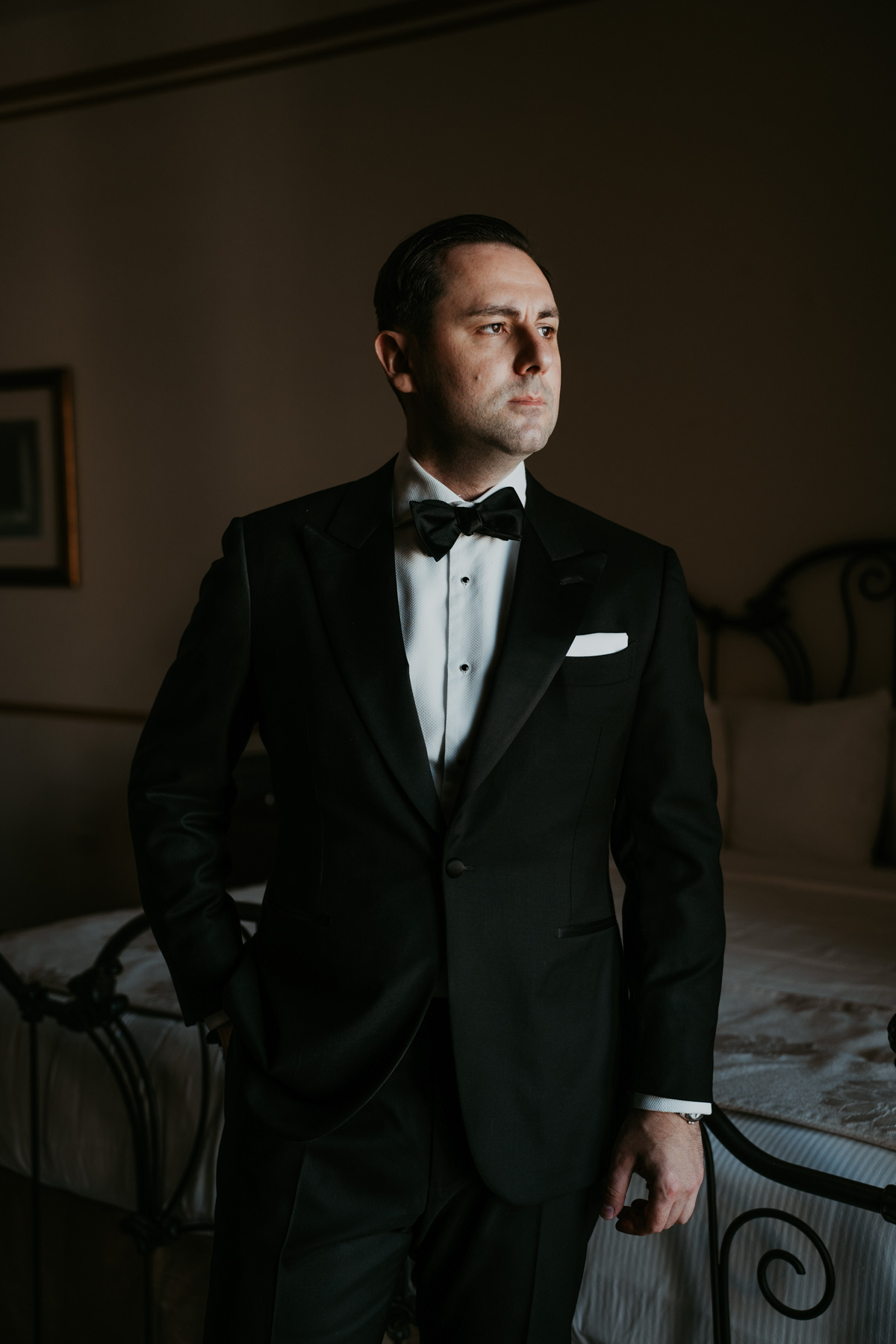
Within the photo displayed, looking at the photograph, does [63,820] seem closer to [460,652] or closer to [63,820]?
[63,820]

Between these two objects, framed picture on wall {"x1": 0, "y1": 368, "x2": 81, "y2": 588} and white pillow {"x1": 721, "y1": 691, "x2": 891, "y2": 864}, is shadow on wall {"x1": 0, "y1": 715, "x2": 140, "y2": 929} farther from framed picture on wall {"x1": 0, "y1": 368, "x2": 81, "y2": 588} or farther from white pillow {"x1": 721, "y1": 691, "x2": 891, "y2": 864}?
white pillow {"x1": 721, "y1": 691, "x2": 891, "y2": 864}

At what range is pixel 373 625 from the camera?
3.96 feet

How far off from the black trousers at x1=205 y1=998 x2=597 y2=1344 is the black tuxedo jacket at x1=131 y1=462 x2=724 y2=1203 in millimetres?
41

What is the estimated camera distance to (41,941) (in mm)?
2471

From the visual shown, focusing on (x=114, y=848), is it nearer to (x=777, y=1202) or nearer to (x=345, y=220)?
(x=345, y=220)

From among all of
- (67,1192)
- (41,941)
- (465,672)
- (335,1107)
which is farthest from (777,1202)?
(41,941)

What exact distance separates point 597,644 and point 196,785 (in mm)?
452

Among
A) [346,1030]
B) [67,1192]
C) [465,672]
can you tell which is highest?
[465,672]

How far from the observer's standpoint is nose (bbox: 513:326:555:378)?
1.18m

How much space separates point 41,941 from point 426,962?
1.58 metres

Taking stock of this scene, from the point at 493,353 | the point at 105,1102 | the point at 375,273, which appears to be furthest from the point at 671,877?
the point at 375,273

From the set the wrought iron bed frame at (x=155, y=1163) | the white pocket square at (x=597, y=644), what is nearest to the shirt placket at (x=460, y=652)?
the white pocket square at (x=597, y=644)

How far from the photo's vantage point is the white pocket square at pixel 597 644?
1.20 meters

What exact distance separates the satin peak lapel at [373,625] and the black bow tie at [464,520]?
0.18ft
